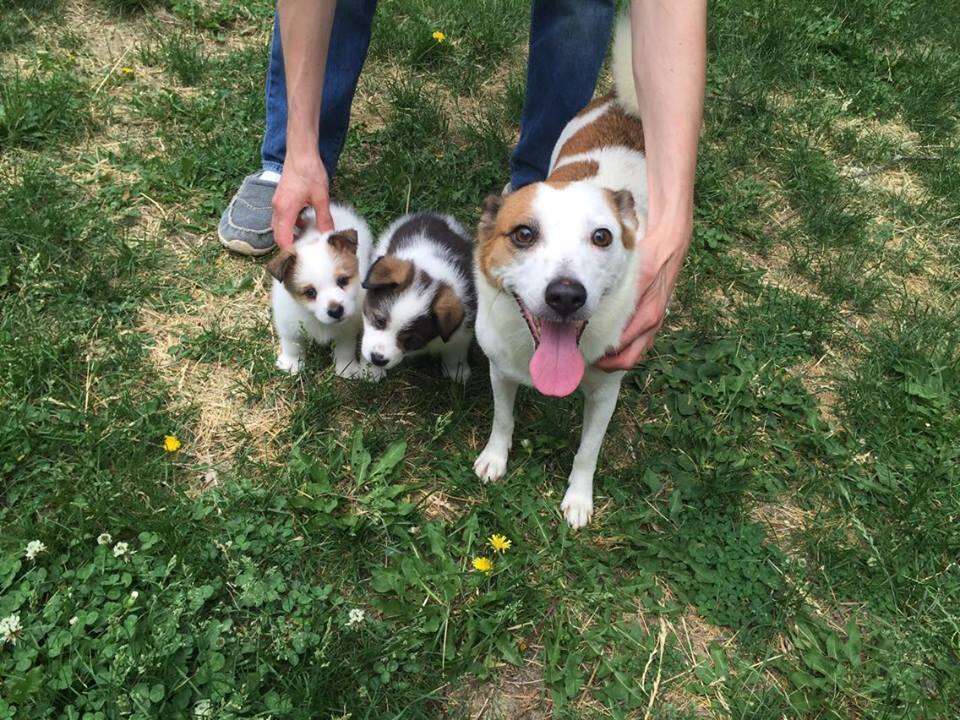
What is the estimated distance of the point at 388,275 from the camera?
2930 millimetres

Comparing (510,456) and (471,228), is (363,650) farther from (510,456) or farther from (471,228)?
(471,228)

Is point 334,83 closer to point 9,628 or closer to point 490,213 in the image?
point 490,213

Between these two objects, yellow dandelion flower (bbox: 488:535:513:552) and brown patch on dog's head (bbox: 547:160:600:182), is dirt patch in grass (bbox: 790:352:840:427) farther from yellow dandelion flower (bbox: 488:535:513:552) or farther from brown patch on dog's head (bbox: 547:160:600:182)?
yellow dandelion flower (bbox: 488:535:513:552)

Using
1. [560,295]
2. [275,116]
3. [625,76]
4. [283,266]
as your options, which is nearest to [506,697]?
[560,295]

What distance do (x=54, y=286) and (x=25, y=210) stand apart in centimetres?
54

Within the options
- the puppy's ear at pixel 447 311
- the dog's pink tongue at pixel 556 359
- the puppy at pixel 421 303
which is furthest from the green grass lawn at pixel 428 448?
the dog's pink tongue at pixel 556 359

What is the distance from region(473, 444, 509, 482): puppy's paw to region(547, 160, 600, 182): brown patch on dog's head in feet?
3.75

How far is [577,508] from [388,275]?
1.24m

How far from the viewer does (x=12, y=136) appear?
384 centimetres

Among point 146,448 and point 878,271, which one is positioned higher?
point 878,271

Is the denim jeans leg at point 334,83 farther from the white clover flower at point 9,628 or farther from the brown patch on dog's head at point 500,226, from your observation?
the white clover flower at point 9,628

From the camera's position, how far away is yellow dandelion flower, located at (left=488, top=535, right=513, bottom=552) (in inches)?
99.2

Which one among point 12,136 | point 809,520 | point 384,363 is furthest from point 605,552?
point 12,136

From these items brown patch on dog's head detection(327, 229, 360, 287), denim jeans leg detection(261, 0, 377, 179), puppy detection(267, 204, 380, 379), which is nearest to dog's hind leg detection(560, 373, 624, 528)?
puppy detection(267, 204, 380, 379)
